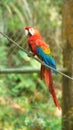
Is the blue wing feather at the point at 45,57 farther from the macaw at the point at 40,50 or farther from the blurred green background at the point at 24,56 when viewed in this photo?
the blurred green background at the point at 24,56

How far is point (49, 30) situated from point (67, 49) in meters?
2.31

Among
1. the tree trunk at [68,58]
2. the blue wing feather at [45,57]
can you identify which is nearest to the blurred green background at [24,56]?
the tree trunk at [68,58]

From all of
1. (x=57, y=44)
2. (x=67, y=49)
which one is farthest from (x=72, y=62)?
(x=57, y=44)

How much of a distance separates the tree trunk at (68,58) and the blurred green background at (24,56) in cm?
143

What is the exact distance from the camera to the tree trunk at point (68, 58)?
2758 millimetres

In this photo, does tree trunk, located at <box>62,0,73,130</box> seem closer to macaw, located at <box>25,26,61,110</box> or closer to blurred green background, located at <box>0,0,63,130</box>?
macaw, located at <box>25,26,61,110</box>

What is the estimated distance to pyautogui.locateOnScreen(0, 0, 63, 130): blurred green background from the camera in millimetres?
4438

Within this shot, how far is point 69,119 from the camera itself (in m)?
2.76

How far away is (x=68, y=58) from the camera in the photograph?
2.77 meters

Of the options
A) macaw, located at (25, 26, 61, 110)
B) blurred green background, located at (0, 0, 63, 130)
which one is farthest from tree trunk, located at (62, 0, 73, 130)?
blurred green background, located at (0, 0, 63, 130)

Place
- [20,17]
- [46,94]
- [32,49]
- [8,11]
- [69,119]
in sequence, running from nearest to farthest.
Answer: [32,49], [69,119], [8,11], [20,17], [46,94]

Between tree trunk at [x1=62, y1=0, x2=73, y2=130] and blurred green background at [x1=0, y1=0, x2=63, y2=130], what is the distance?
4.70ft

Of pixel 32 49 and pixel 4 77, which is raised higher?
pixel 32 49

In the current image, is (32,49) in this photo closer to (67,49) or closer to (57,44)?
(67,49)
